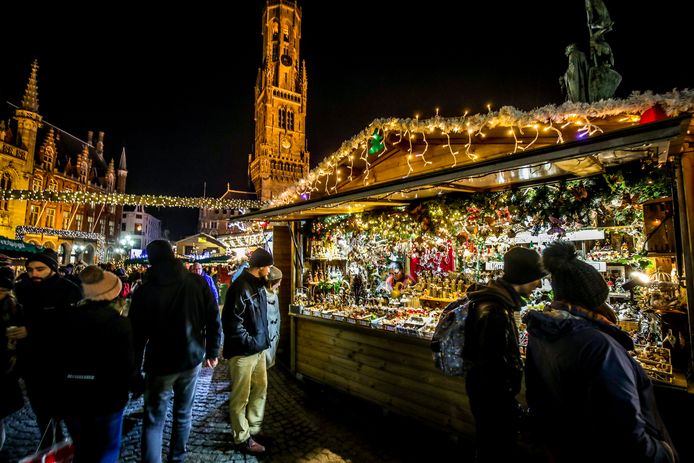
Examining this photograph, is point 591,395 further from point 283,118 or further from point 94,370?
point 283,118

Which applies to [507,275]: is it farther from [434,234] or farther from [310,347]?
[310,347]

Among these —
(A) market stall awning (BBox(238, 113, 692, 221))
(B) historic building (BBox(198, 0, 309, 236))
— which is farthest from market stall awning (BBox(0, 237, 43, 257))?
(B) historic building (BBox(198, 0, 309, 236))

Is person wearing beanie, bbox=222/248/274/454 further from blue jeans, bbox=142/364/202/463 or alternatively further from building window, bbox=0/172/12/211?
building window, bbox=0/172/12/211

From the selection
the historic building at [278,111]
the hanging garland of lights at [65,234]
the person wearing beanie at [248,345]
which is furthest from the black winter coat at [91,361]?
the historic building at [278,111]

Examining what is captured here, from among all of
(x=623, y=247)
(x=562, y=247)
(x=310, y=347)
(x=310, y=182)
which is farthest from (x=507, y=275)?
(x=310, y=182)

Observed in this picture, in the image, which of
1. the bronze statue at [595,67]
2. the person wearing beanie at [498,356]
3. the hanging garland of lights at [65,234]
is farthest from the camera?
the hanging garland of lights at [65,234]

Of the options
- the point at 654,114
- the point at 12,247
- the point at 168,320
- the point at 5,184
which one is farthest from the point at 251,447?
the point at 5,184

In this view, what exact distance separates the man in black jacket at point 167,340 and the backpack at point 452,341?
2454mm

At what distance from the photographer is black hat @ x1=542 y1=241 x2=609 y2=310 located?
1.65 m

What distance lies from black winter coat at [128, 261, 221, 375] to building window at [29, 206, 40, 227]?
137ft

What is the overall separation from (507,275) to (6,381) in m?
4.94

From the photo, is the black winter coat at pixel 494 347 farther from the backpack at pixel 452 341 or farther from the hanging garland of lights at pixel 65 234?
the hanging garland of lights at pixel 65 234

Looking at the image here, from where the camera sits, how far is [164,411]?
3.09 metres

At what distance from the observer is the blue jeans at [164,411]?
3010mm
